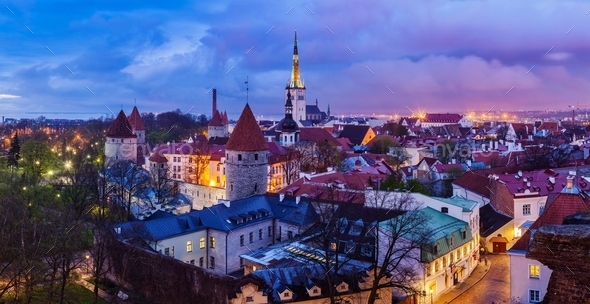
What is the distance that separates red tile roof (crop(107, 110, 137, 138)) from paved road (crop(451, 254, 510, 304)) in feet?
91.7

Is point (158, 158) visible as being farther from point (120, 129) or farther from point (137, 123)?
point (137, 123)

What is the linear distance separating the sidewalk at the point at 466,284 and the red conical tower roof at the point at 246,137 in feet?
37.6

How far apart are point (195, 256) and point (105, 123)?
6410 centimetres

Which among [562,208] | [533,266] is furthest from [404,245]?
[562,208]

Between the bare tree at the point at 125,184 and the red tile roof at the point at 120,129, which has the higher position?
the red tile roof at the point at 120,129

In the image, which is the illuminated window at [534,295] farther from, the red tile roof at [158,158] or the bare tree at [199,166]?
the red tile roof at [158,158]

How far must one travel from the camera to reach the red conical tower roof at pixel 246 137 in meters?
25.3

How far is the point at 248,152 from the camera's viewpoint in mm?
25250

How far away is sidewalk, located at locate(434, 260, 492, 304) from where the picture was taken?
1641cm

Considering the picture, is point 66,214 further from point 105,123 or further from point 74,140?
point 105,123

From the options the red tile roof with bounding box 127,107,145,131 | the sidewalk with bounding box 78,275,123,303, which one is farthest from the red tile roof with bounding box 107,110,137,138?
the sidewalk with bounding box 78,275,123,303

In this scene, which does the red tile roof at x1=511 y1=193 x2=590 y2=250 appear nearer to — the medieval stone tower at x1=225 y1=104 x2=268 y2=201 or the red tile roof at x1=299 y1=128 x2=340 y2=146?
the medieval stone tower at x1=225 y1=104 x2=268 y2=201

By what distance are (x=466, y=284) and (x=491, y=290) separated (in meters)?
1.13

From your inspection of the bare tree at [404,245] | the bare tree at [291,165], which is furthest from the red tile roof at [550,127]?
the bare tree at [404,245]
